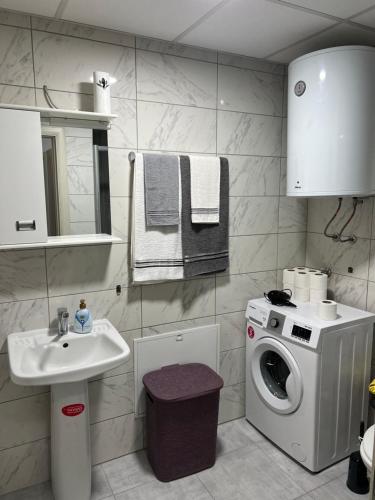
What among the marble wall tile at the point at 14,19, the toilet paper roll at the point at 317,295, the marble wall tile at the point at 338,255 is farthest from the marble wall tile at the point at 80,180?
the marble wall tile at the point at 338,255

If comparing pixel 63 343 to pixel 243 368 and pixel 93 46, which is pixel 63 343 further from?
pixel 93 46

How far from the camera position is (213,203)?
88.8 inches

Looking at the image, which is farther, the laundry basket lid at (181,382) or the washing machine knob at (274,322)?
the washing machine knob at (274,322)

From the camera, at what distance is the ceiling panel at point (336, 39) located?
1.91 m

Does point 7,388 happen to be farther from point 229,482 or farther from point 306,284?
point 306,284

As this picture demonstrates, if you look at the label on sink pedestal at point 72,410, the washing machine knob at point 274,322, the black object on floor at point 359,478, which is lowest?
the black object on floor at point 359,478

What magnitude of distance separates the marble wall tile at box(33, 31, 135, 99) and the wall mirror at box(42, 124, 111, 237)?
0.22 m

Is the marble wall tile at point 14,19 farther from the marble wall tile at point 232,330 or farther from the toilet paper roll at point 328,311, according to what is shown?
the toilet paper roll at point 328,311

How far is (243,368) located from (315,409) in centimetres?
67

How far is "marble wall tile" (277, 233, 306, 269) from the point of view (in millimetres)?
2660

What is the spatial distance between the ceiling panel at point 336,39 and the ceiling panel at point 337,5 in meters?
0.16

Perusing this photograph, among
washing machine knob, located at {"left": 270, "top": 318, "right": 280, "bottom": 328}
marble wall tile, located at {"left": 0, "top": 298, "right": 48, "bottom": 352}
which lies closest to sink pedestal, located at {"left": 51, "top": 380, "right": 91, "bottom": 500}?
marble wall tile, located at {"left": 0, "top": 298, "right": 48, "bottom": 352}

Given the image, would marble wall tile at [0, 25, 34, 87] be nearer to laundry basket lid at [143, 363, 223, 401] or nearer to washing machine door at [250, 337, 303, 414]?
laundry basket lid at [143, 363, 223, 401]

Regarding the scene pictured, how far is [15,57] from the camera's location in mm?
1773
